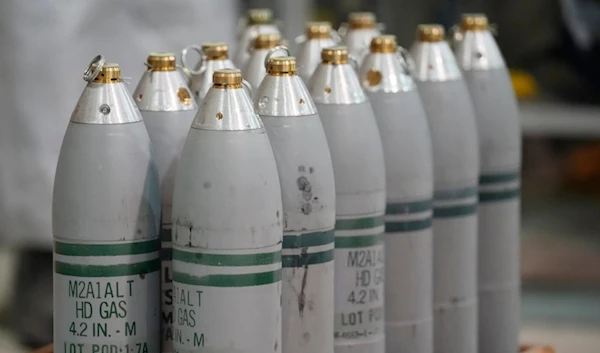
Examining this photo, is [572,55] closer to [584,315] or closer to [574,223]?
[574,223]

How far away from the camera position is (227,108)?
78 centimetres

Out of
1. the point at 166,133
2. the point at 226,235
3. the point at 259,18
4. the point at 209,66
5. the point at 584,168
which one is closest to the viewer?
the point at 226,235

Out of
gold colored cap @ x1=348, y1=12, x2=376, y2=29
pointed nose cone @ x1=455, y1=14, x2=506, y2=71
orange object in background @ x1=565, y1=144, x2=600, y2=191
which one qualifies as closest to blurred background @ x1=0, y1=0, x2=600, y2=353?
orange object in background @ x1=565, y1=144, x2=600, y2=191

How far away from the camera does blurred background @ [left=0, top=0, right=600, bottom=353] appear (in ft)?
6.49

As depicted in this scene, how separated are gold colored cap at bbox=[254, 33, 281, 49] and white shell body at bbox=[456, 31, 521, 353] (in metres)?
0.21

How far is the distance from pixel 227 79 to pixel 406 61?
0.30m

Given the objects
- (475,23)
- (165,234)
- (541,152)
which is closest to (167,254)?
(165,234)

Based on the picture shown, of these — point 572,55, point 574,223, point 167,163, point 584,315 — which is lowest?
point 584,315

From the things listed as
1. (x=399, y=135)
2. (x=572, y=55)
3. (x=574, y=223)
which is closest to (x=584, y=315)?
(x=574, y=223)

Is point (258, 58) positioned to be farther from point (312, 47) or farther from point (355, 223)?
point (355, 223)

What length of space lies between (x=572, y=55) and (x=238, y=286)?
1707 mm

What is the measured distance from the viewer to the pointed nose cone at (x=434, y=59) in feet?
3.38

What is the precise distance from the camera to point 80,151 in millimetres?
792

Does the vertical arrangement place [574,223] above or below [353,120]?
below
